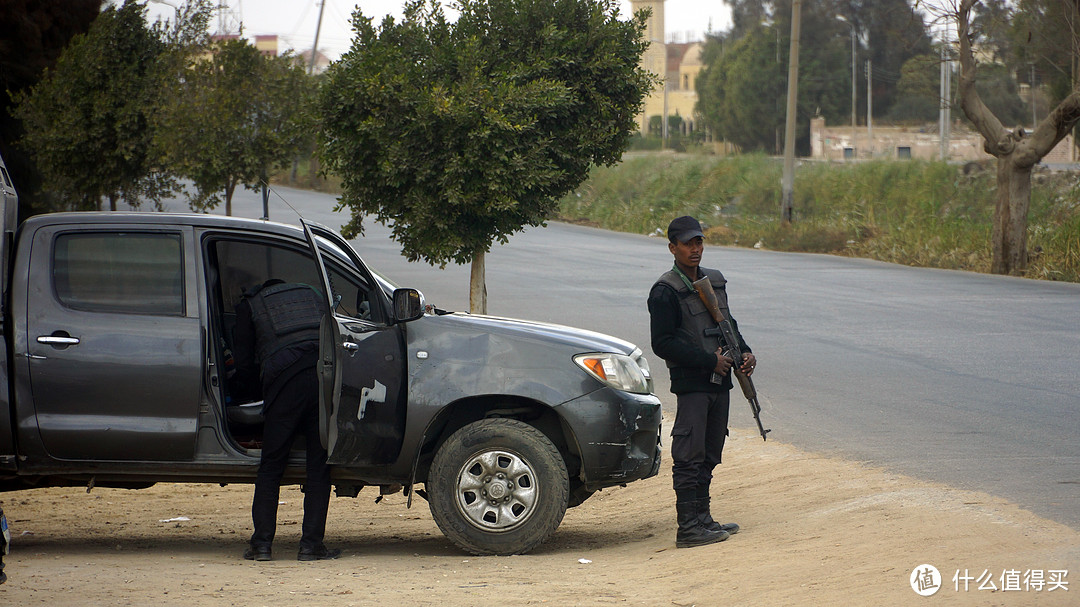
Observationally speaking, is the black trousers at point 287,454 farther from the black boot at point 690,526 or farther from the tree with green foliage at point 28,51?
the tree with green foliage at point 28,51

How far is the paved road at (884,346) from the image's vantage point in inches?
338

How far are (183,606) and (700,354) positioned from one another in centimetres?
285

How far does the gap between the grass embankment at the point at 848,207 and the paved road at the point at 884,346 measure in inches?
69.7

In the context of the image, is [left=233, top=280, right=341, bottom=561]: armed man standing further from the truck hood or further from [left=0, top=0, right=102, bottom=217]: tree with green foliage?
[left=0, top=0, right=102, bottom=217]: tree with green foliage

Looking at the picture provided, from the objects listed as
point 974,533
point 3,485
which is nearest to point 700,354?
point 974,533

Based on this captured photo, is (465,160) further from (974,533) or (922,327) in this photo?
(922,327)

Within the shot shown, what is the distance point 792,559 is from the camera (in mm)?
5723

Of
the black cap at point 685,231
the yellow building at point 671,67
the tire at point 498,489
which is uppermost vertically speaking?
the yellow building at point 671,67

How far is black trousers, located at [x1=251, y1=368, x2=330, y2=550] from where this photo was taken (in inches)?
240

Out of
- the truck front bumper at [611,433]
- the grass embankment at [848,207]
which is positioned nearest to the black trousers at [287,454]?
the truck front bumper at [611,433]

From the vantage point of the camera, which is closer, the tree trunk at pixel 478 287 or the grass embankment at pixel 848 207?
the tree trunk at pixel 478 287

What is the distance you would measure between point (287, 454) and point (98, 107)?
16.9 metres

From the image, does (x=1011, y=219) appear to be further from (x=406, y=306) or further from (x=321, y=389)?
(x=321, y=389)

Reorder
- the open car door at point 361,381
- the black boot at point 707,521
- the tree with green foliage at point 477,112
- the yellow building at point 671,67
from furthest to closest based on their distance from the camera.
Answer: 1. the yellow building at point 671,67
2. the tree with green foliage at point 477,112
3. the black boot at point 707,521
4. the open car door at point 361,381
